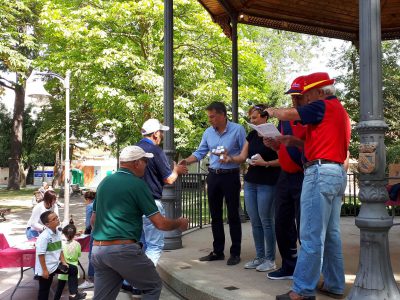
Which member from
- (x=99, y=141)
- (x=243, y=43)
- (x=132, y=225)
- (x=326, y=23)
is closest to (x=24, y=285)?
(x=132, y=225)

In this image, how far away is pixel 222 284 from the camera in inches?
172

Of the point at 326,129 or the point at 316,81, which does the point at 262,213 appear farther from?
the point at 316,81

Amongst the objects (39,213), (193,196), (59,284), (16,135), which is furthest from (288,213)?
(16,135)

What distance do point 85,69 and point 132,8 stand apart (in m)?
2.67

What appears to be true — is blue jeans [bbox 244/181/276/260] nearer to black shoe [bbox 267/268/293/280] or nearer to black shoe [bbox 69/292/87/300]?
black shoe [bbox 267/268/293/280]

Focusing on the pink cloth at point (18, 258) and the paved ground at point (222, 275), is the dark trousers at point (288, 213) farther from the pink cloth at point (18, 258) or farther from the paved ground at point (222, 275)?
the pink cloth at point (18, 258)

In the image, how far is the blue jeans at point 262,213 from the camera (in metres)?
4.91

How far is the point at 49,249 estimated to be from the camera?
5.04 metres

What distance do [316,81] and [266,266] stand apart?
2.36 meters

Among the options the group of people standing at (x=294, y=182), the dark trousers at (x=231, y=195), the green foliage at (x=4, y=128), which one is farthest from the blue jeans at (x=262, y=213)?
the green foliage at (x=4, y=128)

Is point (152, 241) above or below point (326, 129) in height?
below

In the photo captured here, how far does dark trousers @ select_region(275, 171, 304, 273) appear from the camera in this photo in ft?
14.0

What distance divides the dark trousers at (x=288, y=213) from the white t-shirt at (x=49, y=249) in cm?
270

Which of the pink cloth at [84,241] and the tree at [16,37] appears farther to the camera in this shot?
the tree at [16,37]
